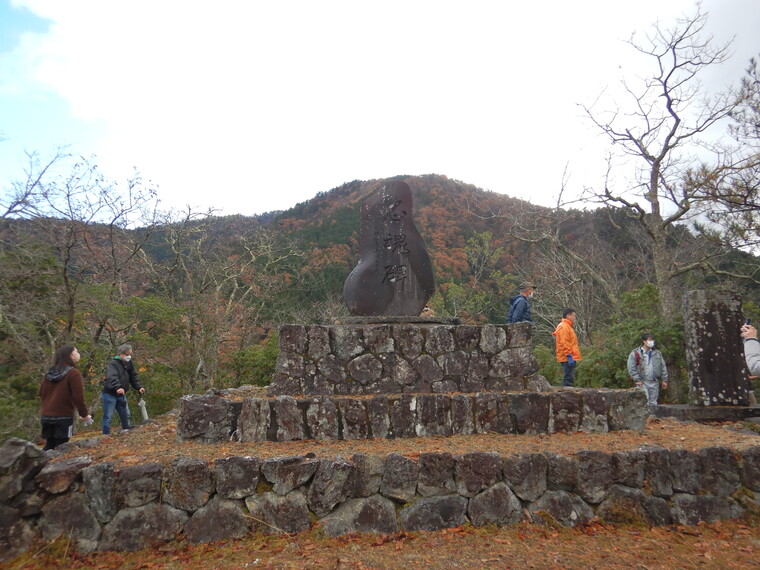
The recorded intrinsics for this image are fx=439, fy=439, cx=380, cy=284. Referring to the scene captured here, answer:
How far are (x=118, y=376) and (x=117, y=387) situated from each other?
15 centimetres

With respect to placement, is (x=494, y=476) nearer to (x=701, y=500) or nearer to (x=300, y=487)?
(x=300, y=487)

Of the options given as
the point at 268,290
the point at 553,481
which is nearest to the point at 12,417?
the point at 553,481

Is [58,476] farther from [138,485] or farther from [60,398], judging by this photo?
[60,398]

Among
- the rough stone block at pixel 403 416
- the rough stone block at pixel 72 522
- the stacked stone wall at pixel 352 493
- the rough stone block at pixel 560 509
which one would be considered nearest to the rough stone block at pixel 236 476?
the stacked stone wall at pixel 352 493

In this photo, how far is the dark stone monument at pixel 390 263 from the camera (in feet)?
19.9

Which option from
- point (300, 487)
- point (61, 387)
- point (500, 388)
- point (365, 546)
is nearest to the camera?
point (365, 546)

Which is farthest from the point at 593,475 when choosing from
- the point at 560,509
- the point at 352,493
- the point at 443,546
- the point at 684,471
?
the point at 352,493

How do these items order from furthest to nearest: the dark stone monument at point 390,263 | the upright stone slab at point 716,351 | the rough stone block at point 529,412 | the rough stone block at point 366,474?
the upright stone slab at point 716,351, the dark stone monument at point 390,263, the rough stone block at point 529,412, the rough stone block at point 366,474

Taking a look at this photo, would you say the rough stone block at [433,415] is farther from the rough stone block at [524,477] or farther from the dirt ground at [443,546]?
the rough stone block at [524,477]

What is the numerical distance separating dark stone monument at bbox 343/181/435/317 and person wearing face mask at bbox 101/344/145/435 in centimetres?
308

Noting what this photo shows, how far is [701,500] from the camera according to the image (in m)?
3.84

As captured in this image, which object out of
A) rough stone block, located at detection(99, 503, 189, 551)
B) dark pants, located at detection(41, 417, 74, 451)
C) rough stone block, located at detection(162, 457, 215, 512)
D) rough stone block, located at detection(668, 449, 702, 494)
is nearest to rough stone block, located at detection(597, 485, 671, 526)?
rough stone block, located at detection(668, 449, 702, 494)

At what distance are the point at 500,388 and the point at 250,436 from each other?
2.83 m

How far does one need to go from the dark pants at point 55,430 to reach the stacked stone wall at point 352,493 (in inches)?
39.9
